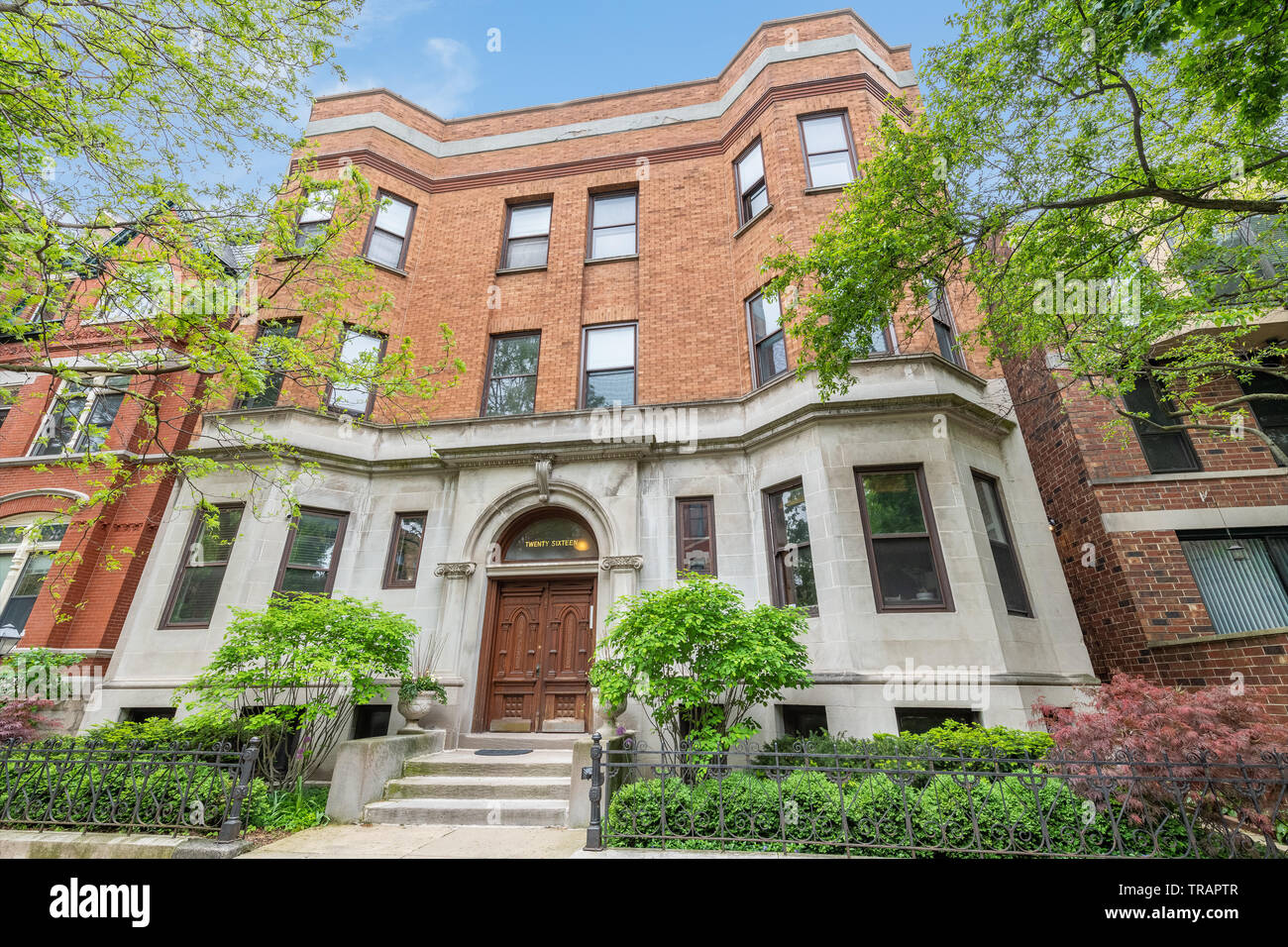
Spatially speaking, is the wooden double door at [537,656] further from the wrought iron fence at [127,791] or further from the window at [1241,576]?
the window at [1241,576]

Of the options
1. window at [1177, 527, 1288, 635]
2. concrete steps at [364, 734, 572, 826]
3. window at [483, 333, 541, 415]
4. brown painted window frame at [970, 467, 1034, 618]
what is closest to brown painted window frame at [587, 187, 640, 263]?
window at [483, 333, 541, 415]

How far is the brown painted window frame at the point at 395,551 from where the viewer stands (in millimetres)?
10352

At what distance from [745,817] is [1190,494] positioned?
10385 millimetres

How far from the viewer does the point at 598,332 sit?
1247 cm

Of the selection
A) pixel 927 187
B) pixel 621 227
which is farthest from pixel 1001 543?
pixel 621 227

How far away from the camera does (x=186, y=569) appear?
33.6 feet

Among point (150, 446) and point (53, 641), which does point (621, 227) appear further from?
point (53, 641)

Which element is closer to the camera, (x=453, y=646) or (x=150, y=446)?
(x=453, y=646)

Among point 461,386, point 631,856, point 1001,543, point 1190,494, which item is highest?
point 461,386

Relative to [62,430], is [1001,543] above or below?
below

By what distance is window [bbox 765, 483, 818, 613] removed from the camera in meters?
9.05

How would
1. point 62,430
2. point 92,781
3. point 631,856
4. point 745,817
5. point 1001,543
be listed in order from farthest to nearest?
point 62,430, point 1001,543, point 92,781, point 745,817, point 631,856

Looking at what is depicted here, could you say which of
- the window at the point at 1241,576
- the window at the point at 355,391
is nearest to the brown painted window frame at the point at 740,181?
the window at the point at 355,391

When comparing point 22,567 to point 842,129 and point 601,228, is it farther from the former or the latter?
point 842,129
